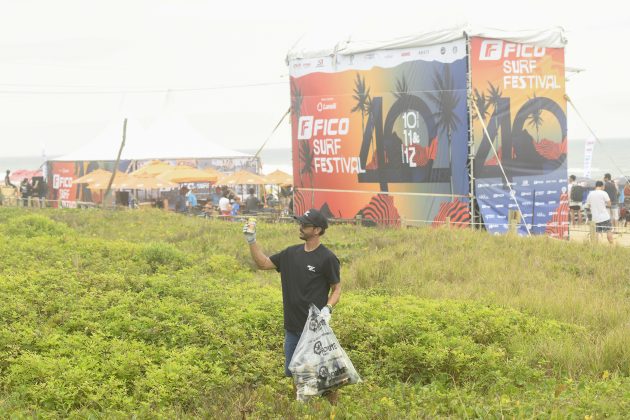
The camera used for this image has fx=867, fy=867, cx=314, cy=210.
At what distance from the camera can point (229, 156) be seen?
40.8 meters

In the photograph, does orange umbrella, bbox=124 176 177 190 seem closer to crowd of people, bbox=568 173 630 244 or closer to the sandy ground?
crowd of people, bbox=568 173 630 244

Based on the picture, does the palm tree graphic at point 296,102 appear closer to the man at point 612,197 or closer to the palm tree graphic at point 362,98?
the palm tree graphic at point 362,98

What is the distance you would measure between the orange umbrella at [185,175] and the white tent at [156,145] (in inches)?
174

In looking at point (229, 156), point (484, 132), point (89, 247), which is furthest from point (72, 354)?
point (229, 156)

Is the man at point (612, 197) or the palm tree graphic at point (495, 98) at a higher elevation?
the palm tree graphic at point (495, 98)

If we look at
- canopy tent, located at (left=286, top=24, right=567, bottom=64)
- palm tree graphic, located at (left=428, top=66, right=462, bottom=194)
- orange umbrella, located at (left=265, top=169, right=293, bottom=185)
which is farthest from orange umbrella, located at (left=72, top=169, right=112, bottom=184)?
palm tree graphic, located at (left=428, top=66, right=462, bottom=194)

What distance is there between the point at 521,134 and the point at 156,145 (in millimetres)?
23313

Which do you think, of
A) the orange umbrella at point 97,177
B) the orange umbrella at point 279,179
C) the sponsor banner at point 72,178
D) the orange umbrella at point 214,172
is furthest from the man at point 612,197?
the sponsor banner at point 72,178

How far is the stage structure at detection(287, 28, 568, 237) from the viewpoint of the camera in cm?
2253

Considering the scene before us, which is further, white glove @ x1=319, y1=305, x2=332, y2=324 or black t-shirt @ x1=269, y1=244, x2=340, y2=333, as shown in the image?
black t-shirt @ x1=269, y1=244, x2=340, y2=333

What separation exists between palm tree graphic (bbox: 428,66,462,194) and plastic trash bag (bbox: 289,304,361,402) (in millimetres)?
16016

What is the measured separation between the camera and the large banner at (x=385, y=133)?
75.0 feet

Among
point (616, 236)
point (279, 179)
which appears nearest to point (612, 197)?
point (616, 236)

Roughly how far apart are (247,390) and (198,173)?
28371mm
